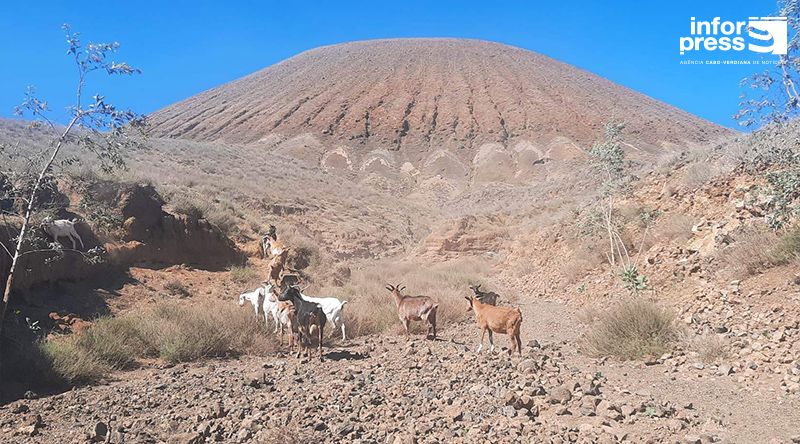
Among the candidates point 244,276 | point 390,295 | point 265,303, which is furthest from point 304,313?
point 244,276

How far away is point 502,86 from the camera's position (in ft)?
282

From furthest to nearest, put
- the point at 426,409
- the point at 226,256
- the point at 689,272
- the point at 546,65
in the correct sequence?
the point at 546,65 < the point at 226,256 < the point at 689,272 < the point at 426,409

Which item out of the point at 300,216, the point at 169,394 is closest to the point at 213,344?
the point at 169,394

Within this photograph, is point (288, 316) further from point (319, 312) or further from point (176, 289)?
point (176, 289)

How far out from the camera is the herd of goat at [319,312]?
9633 mm

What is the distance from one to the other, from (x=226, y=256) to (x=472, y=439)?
14391 mm

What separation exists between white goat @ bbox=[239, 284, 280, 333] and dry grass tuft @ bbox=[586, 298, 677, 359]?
6.73m

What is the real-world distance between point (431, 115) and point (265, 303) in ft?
227

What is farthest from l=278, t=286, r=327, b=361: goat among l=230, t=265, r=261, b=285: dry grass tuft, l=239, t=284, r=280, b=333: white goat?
l=230, t=265, r=261, b=285: dry grass tuft

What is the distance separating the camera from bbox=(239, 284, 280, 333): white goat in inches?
458

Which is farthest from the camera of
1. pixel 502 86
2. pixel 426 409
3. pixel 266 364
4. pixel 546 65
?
pixel 546 65

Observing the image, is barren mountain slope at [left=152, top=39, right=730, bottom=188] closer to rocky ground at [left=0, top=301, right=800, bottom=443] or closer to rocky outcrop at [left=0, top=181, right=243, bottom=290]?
rocky outcrop at [left=0, top=181, right=243, bottom=290]

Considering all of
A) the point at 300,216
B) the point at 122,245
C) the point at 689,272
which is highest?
the point at 300,216

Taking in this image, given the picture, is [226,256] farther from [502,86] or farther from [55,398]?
[502,86]
